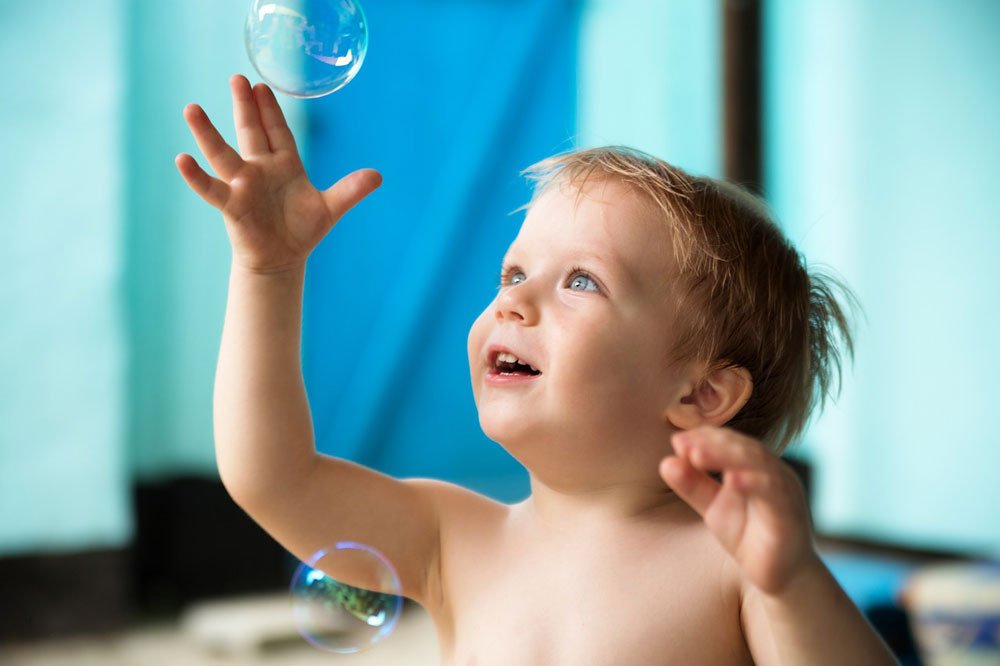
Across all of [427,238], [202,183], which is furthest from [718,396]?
[427,238]

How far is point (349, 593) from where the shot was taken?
1.05 m

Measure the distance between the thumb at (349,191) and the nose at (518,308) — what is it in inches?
6.1

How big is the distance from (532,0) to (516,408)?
10.7 ft

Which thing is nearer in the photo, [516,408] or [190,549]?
[516,408]

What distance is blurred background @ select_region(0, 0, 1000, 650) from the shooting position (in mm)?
2889

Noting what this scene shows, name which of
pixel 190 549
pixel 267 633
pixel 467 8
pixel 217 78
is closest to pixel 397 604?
pixel 267 633

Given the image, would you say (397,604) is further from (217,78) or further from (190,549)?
(217,78)

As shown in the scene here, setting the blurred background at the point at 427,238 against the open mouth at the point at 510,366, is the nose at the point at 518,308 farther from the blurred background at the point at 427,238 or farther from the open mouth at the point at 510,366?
the blurred background at the point at 427,238

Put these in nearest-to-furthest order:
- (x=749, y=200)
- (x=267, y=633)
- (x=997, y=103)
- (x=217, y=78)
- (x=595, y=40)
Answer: (x=749, y=200), (x=267, y=633), (x=997, y=103), (x=217, y=78), (x=595, y=40)

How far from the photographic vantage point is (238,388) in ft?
3.09

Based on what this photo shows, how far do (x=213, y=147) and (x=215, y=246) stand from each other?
8.14 feet

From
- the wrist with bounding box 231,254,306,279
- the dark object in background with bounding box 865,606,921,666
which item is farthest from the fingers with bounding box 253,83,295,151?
the dark object in background with bounding box 865,606,921,666

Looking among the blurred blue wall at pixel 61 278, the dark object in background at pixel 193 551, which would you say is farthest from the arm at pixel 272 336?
the dark object in background at pixel 193 551

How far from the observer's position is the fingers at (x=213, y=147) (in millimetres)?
919
